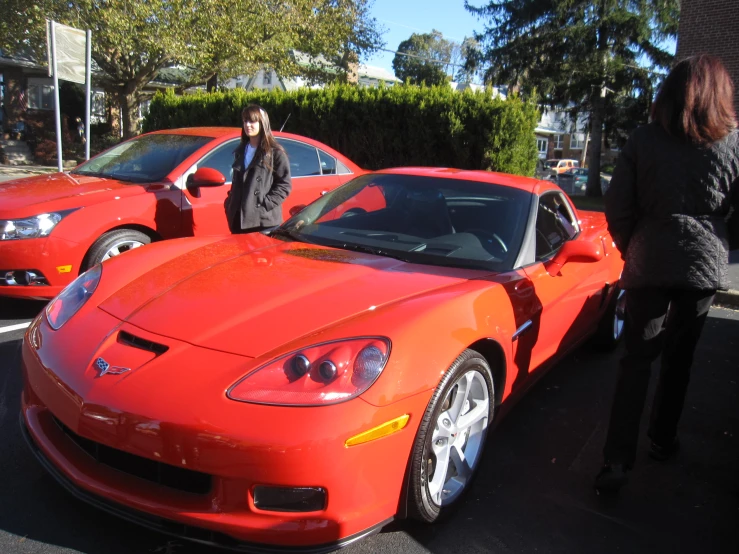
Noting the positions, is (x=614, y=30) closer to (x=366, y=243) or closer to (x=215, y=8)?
(x=215, y=8)

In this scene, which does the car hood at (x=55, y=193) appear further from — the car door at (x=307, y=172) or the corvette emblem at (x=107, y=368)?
the corvette emblem at (x=107, y=368)

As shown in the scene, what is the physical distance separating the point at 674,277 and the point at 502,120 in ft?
23.8

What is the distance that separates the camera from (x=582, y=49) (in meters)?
24.8

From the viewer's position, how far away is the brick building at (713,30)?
46.9 ft

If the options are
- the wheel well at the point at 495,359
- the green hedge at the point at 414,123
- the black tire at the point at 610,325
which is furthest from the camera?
the green hedge at the point at 414,123

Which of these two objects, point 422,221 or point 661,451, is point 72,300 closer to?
point 422,221

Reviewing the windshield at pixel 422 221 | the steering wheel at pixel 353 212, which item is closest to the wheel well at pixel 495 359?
the windshield at pixel 422 221

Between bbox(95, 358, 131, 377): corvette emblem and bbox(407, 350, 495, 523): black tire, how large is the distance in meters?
1.06

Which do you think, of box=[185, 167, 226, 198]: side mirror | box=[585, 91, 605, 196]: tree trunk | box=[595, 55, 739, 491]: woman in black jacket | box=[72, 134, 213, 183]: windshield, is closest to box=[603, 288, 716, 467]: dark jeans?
box=[595, 55, 739, 491]: woman in black jacket

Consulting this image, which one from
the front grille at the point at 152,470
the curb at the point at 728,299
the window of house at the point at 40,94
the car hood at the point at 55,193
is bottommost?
the curb at the point at 728,299

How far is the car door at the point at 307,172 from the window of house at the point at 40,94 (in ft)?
88.8

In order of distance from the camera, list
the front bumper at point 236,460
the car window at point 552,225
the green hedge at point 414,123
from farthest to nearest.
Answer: the green hedge at point 414,123, the car window at point 552,225, the front bumper at point 236,460

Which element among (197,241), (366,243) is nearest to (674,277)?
(366,243)

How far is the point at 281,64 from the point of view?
24016mm
